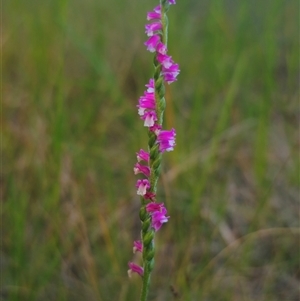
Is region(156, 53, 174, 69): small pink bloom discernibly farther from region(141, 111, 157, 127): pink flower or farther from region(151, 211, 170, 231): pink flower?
region(151, 211, 170, 231): pink flower

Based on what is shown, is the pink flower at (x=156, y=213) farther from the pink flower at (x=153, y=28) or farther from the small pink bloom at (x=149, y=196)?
the pink flower at (x=153, y=28)

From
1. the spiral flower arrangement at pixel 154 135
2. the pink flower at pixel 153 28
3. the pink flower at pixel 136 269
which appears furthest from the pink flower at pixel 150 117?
the pink flower at pixel 136 269

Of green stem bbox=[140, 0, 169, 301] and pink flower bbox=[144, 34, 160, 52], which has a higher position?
pink flower bbox=[144, 34, 160, 52]

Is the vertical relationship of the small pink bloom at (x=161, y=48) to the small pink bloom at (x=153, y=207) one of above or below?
above

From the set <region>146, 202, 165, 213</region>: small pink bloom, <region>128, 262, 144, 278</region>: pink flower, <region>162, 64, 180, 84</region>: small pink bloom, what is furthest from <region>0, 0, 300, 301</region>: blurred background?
<region>162, 64, 180, 84</region>: small pink bloom

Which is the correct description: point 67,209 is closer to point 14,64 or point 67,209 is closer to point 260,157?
point 260,157

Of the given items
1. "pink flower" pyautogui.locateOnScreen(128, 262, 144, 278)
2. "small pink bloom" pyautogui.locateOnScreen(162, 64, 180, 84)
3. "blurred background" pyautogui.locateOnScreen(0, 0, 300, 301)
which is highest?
"blurred background" pyautogui.locateOnScreen(0, 0, 300, 301)

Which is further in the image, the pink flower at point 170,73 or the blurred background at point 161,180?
the blurred background at point 161,180
